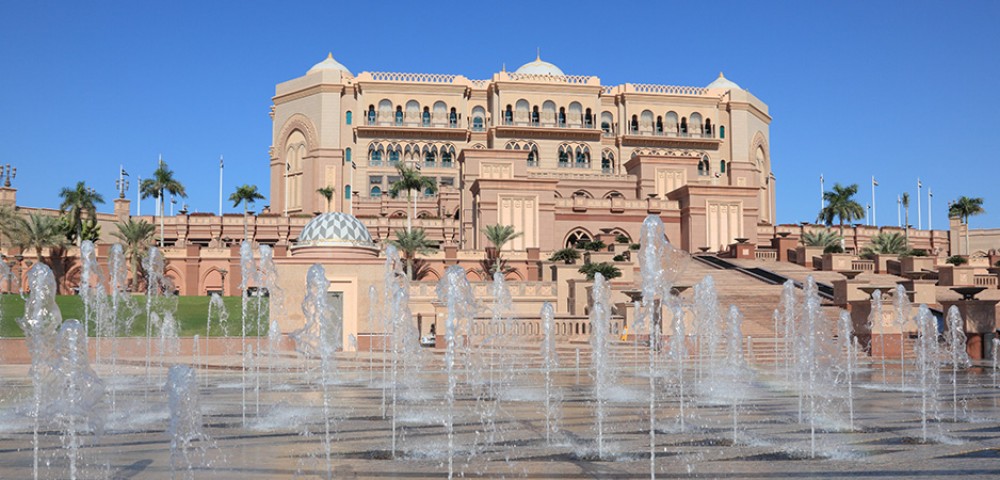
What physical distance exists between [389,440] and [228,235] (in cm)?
4623

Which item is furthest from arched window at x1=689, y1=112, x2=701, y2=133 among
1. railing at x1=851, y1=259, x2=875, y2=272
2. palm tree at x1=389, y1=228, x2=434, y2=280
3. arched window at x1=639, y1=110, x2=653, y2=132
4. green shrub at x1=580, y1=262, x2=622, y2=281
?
green shrub at x1=580, y1=262, x2=622, y2=281

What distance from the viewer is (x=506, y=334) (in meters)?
23.9

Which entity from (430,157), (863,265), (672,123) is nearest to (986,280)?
(863,265)

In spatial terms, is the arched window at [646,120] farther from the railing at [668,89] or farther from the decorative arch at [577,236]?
the decorative arch at [577,236]

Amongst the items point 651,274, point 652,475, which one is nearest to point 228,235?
point 651,274

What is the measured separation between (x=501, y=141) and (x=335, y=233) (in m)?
38.1

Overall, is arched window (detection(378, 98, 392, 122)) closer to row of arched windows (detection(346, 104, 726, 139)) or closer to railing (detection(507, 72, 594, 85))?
row of arched windows (detection(346, 104, 726, 139))

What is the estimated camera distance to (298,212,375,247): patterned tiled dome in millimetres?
24938

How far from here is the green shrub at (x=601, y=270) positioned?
31.6 metres

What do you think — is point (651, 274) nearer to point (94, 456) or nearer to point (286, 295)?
point (94, 456)

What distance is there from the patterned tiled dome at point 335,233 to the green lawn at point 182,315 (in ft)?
17.6

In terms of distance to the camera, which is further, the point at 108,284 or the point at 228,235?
the point at 228,235

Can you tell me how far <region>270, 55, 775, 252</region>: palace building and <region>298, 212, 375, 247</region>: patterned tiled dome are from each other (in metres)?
23.8

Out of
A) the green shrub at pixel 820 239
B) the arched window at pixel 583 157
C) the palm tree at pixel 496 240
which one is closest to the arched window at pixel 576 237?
the palm tree at pixel 496 240
